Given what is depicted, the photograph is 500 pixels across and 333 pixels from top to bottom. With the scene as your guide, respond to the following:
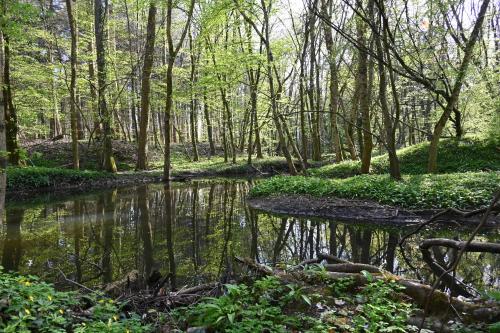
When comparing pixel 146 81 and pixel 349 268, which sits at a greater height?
pixel 146 81

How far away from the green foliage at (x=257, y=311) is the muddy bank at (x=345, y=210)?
21.5 ft

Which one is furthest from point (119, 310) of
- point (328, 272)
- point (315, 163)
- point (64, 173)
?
point (315, 163)

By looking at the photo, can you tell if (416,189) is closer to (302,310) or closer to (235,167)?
(302,310)

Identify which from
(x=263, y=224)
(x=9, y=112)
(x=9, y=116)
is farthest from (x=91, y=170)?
(x=263, y=224)

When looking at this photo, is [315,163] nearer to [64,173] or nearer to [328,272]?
[64,173]

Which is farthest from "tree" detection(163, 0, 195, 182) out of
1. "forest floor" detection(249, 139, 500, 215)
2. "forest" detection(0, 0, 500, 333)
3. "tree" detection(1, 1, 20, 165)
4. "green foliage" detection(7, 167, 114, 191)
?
"forest floor" detection(249, 139, 500, 215)

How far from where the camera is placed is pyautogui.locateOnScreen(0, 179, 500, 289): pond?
625cm

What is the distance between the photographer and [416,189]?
10.6 meters

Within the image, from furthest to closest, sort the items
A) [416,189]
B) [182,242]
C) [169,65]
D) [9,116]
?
[169,65] → [9,116] → [416,189] → [182,242]

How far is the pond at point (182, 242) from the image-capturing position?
625 cm

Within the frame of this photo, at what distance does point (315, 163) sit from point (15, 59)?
18511 millimetres

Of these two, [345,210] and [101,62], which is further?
[101,62]

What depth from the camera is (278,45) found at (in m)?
21.0

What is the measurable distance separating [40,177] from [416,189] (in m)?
15.2
